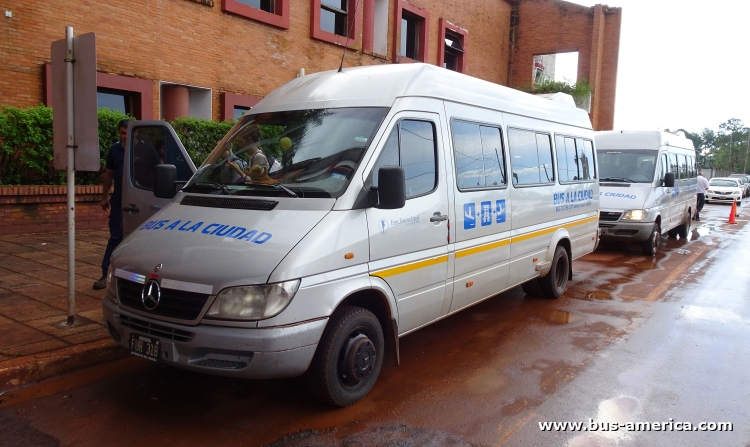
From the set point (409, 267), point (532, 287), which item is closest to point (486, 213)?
point (409, 267)

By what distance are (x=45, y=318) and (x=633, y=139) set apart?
38.1ft

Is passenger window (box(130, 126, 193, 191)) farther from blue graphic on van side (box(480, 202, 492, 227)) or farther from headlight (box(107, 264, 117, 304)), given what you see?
blue graphic on van side (box(480, 202, 492, 227))

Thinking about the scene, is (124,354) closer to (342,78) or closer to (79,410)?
(79,410)

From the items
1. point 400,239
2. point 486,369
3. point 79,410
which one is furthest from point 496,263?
point 79,410

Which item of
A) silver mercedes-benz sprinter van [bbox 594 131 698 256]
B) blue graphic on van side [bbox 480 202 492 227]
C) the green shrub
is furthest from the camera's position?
silver mercedes-benz sprinter van [bbox 594 131 698 256]

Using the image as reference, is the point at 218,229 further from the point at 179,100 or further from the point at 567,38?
the point at 567,38

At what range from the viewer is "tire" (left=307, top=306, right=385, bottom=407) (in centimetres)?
397

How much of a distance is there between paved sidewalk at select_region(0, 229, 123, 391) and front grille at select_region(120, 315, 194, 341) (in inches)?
43.8

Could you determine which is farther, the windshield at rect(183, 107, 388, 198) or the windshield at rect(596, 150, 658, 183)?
the windshield at rect(596, 150, 658, 183)

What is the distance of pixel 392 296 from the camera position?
4.48 m

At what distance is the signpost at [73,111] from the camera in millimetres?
5215

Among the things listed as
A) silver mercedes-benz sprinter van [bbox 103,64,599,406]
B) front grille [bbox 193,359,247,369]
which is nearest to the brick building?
silver mercedes-benz sprinter van [bbox 103,64,599,406]

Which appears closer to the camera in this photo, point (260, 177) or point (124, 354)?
point (260, 177)

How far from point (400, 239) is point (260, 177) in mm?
Result: 1237
